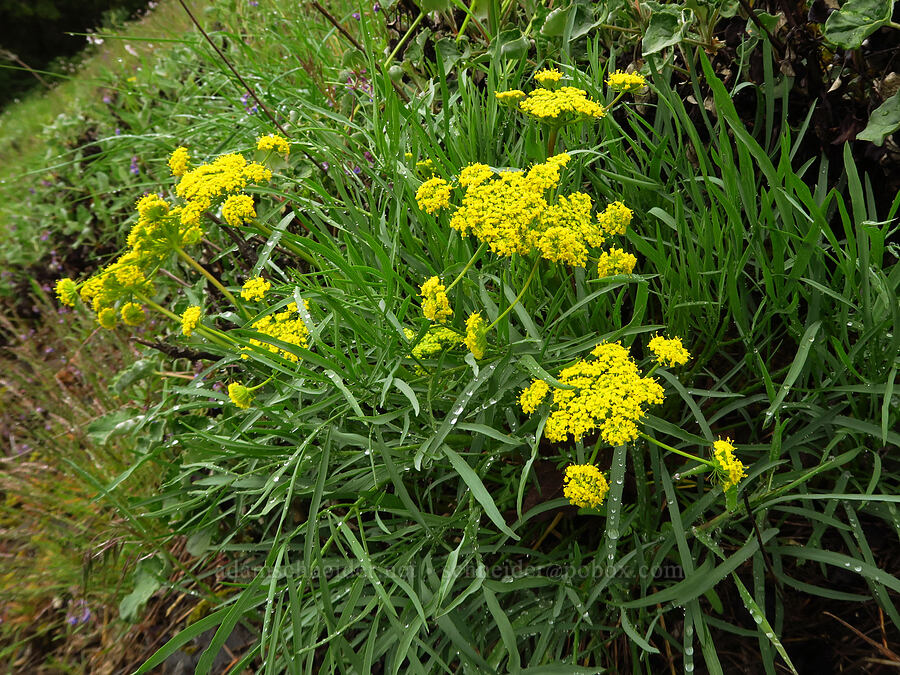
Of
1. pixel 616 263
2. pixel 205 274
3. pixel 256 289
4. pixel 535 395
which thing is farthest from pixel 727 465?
pixel 205 274

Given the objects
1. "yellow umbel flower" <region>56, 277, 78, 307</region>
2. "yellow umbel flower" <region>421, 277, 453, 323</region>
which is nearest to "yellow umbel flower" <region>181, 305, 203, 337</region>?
"yellow umbel flower" <region>56, 277, 78, 307</region>

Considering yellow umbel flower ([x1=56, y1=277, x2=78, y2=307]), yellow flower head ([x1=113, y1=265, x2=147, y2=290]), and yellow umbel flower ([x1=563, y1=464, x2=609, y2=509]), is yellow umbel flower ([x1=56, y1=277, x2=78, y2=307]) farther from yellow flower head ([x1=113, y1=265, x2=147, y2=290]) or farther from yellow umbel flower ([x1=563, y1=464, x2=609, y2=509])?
yellow umbel flower ([x1=563, y1=464, x2=609, y2=509])

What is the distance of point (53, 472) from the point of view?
268cm

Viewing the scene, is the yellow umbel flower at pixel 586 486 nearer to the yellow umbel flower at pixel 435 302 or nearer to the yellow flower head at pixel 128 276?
the yellow umbel flower at pixel 435 302

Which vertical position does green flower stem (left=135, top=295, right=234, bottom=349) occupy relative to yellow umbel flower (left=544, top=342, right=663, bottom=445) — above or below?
above

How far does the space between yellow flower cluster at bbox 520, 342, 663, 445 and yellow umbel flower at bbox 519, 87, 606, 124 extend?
0.46 m

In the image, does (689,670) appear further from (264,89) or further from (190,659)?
(264,89)

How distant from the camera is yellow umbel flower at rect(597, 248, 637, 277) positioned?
1245 millimetres

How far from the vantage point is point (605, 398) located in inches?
41.9

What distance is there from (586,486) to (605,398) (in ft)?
0.50

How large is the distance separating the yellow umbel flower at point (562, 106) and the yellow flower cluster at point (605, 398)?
0.46 metres

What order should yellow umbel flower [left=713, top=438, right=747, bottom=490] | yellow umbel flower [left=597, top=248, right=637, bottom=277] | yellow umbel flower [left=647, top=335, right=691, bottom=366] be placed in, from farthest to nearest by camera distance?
yellow umbel flower [left=597, top=248, right=637, bottom=277]
yellow umbel flower [left=647, top=335, right=691, bottom=366]
yellow umbel flower [left=713, top=438, right=747, bottom=490]

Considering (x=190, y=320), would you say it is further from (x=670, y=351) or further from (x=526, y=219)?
(x=670, y=351)

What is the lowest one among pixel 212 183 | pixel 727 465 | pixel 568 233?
pixel 727 465
